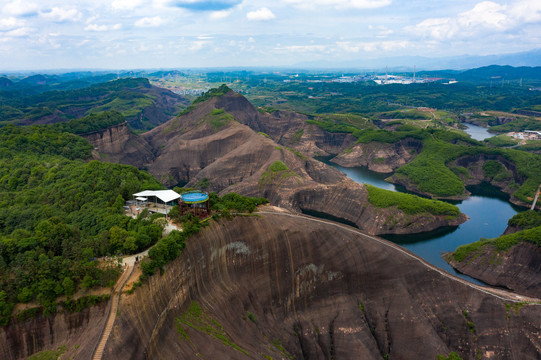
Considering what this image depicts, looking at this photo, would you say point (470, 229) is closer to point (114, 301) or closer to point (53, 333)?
point (114, 301)

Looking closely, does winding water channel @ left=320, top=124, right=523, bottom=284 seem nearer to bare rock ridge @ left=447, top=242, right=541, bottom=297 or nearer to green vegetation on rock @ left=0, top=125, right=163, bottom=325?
bare rock ridge @ left=447, top=242, right=541, bottom=297

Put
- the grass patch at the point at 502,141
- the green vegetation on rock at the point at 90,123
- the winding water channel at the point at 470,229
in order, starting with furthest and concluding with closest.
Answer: the grass patch at the point at 502,141
the green vegetation on rock at the point at 90,123
the winding water channel at the point at 470,229

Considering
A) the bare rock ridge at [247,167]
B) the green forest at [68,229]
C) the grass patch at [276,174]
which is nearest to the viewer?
the green forest at [68,229]

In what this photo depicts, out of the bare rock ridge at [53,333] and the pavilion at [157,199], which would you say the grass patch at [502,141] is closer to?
the pavilion at [157,199]

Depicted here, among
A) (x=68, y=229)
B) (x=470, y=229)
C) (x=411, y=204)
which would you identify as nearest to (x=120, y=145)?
(x=68, y=229)

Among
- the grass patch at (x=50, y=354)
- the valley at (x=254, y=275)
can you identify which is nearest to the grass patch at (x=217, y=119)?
the valley at (x=254, y=275)

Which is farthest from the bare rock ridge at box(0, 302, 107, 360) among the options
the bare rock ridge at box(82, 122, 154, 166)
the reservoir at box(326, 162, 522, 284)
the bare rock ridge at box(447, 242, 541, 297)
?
the bare rock ridge at box(82, 122, 154, 166)

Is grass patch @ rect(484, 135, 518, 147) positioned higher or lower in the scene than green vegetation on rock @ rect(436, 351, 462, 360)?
higher
